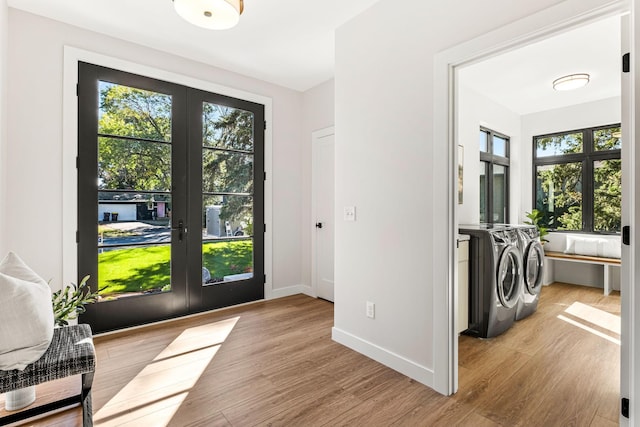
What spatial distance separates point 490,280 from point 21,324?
3164 millimetres

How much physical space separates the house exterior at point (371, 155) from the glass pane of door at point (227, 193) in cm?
91

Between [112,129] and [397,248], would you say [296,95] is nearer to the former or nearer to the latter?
[112,129]

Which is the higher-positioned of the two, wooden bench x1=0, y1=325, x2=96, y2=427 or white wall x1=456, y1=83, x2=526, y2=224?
white wall x1=456, y1=83, x2=526, y2=224

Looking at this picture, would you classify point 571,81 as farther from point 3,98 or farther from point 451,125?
point 3,98

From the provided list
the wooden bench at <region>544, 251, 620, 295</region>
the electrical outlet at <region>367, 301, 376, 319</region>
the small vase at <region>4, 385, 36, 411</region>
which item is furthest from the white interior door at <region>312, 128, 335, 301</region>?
the wooden bench at <region>544, 251, 620, 295</region>

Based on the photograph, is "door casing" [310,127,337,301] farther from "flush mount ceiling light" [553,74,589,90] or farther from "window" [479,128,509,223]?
"flush mount ceiling light" [553,74,589,90]

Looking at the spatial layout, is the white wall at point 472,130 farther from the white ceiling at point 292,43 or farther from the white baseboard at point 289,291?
the white baseboard at point 289,291

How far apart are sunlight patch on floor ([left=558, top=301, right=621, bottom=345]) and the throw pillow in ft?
13.7

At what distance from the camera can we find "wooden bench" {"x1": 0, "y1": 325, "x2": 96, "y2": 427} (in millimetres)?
1413

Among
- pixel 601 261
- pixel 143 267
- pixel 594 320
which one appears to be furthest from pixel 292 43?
pixel 601 261

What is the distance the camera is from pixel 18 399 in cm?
184

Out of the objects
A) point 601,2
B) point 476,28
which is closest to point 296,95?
point 476,28

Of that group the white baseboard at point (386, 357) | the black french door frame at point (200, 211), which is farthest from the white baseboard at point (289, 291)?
the white baseboard at point (386, 357)

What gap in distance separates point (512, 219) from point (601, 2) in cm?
439
